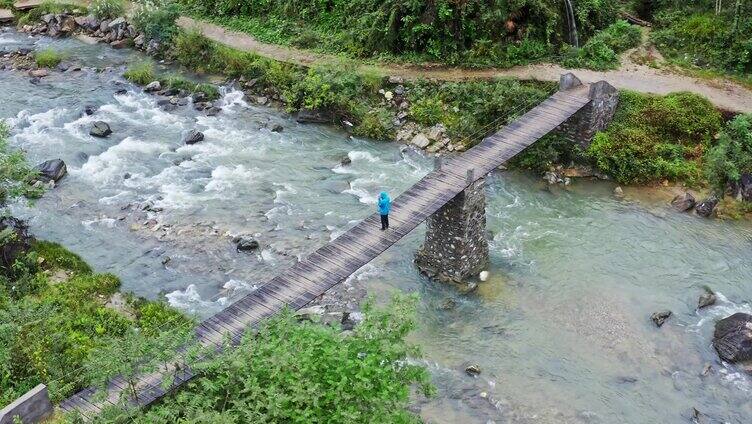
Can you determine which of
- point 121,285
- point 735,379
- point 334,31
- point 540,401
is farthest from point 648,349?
point 334,31

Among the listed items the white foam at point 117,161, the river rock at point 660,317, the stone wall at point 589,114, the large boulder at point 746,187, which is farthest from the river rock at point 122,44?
the large boulder at point 746,187

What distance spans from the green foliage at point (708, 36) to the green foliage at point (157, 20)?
80.8ft

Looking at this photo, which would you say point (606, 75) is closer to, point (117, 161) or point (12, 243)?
point (117, 161)

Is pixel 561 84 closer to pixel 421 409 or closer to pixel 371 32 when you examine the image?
pixel 371 32

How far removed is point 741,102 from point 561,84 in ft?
24.8

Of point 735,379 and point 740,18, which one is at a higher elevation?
point 740,18

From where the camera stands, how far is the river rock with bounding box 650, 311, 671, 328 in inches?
799

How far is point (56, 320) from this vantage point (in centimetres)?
1794

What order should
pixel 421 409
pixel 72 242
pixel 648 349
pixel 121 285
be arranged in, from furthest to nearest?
pixel 72 242
pixel 121 285
pixel 648 349
pixel 421 409

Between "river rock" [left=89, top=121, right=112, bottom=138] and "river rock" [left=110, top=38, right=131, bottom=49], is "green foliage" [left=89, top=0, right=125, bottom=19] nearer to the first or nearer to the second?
"river rock" [left=110, top=38, right=131, bottom=49]

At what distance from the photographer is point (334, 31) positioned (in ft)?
117

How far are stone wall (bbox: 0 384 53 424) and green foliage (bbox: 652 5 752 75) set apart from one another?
28.1 m

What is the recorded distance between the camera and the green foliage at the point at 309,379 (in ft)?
40.3

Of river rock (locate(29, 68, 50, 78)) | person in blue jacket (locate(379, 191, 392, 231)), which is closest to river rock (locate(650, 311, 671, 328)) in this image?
person in blue jacket (locate(379, 191, 392, 231))
